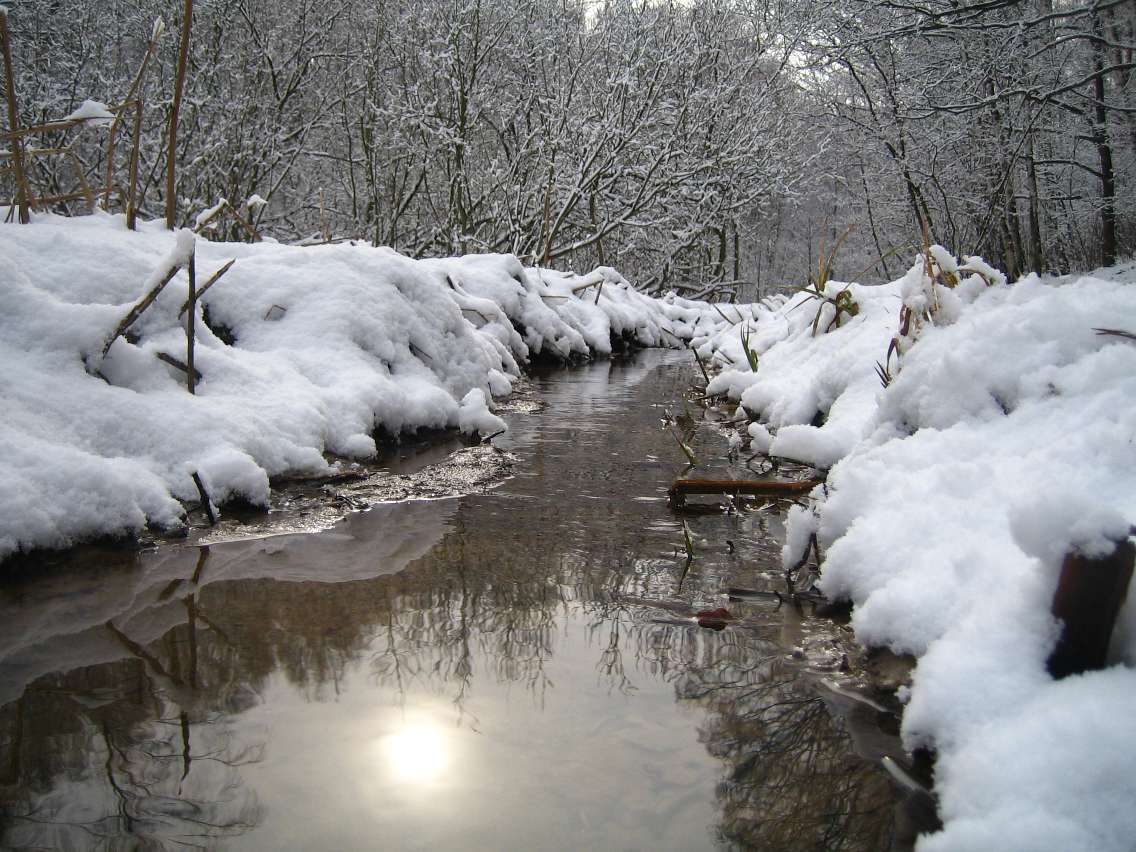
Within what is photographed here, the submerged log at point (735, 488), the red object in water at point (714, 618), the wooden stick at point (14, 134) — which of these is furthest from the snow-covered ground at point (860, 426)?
the submerged log at point (735, 488)

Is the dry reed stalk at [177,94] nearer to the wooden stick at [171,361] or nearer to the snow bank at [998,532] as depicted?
the wooden stick at [171,361]

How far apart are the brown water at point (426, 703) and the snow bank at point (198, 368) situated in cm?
25

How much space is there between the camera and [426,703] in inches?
58.0

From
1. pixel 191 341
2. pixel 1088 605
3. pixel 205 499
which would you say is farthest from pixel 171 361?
pixel 1088 605

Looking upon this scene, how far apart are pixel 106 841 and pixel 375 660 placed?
592 millimetres

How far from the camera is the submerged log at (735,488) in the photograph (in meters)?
2.70

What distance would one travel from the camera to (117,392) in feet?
8.23

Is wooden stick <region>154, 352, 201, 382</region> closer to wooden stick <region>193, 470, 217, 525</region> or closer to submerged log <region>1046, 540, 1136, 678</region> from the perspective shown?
wooden stick <region>193, 470, 217, 525</region>

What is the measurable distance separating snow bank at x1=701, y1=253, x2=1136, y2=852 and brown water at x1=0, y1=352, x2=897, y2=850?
18 centimetres

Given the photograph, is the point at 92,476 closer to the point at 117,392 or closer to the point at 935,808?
the point at 117,392

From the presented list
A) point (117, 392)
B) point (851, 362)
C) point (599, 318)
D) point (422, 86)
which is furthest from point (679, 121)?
point (117, 392)

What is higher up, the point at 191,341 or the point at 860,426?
the point at 191,341

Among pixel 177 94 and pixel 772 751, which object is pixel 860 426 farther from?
pixel 177 94

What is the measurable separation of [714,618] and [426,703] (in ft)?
2.28
